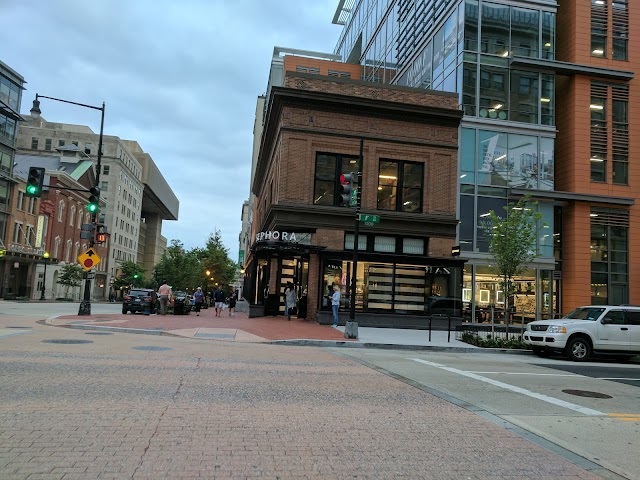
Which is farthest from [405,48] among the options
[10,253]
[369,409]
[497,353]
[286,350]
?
[10,253]

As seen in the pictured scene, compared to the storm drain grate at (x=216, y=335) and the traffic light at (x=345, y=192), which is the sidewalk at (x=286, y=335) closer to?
the storm drain grate at (x=216, y=335)

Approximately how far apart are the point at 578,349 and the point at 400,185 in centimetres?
1247

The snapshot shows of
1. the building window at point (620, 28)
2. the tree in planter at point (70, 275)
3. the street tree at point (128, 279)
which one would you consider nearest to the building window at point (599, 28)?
the building window at point (620, 28)

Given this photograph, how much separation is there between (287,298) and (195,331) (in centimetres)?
710

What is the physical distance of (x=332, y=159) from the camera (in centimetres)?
2489

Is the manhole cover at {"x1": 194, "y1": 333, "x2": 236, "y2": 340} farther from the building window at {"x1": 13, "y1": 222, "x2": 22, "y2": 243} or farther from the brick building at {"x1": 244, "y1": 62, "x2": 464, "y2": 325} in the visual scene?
the building window at {"x1": 13, "y1": 222, "x2": 22, "y2": 243}

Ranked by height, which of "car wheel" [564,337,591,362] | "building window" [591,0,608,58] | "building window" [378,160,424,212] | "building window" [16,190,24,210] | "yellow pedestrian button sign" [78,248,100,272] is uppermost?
"building window" [591,0,608,58]

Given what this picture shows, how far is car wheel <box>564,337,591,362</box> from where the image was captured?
49.7 feet

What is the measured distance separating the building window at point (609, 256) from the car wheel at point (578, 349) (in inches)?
504

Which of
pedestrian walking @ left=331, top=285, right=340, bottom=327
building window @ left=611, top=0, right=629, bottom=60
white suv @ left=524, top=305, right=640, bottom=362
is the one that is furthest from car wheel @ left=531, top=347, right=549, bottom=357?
building window @ left=611, top=0, right=629, bottom=60

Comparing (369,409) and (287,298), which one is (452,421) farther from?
(287,298)

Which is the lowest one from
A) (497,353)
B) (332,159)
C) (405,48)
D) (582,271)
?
(497,353)

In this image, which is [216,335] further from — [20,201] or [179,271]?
[179,271]

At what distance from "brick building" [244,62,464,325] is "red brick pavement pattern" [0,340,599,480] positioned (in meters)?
14.9
